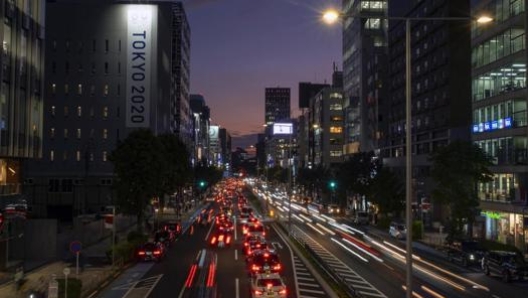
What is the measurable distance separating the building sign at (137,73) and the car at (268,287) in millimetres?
68077

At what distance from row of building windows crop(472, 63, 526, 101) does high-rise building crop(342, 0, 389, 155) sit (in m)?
52.0

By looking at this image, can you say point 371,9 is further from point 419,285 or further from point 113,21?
point 419,285

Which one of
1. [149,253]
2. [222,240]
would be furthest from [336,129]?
[149,253]

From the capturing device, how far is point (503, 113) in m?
60.5

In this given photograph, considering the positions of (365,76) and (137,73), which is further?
(365,76)

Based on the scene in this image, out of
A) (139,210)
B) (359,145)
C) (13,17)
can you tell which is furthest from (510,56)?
(359,145)

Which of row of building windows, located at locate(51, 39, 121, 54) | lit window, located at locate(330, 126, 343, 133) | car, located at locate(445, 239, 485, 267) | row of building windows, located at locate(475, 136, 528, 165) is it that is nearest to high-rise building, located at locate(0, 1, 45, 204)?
car, located at locate(445, 239, 485, 267)

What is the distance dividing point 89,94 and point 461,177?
58.9 metres

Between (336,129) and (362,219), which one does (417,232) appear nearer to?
(362,219)

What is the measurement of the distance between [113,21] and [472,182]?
199ft

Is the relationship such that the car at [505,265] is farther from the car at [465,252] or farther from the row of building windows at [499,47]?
the row of building windows at [499,47]

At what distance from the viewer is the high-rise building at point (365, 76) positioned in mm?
122438

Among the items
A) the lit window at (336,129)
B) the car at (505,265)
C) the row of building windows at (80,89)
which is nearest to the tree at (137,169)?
the car at (505,265)

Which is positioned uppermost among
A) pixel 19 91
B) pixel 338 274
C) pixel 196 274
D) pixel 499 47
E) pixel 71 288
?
pixel 499 47
